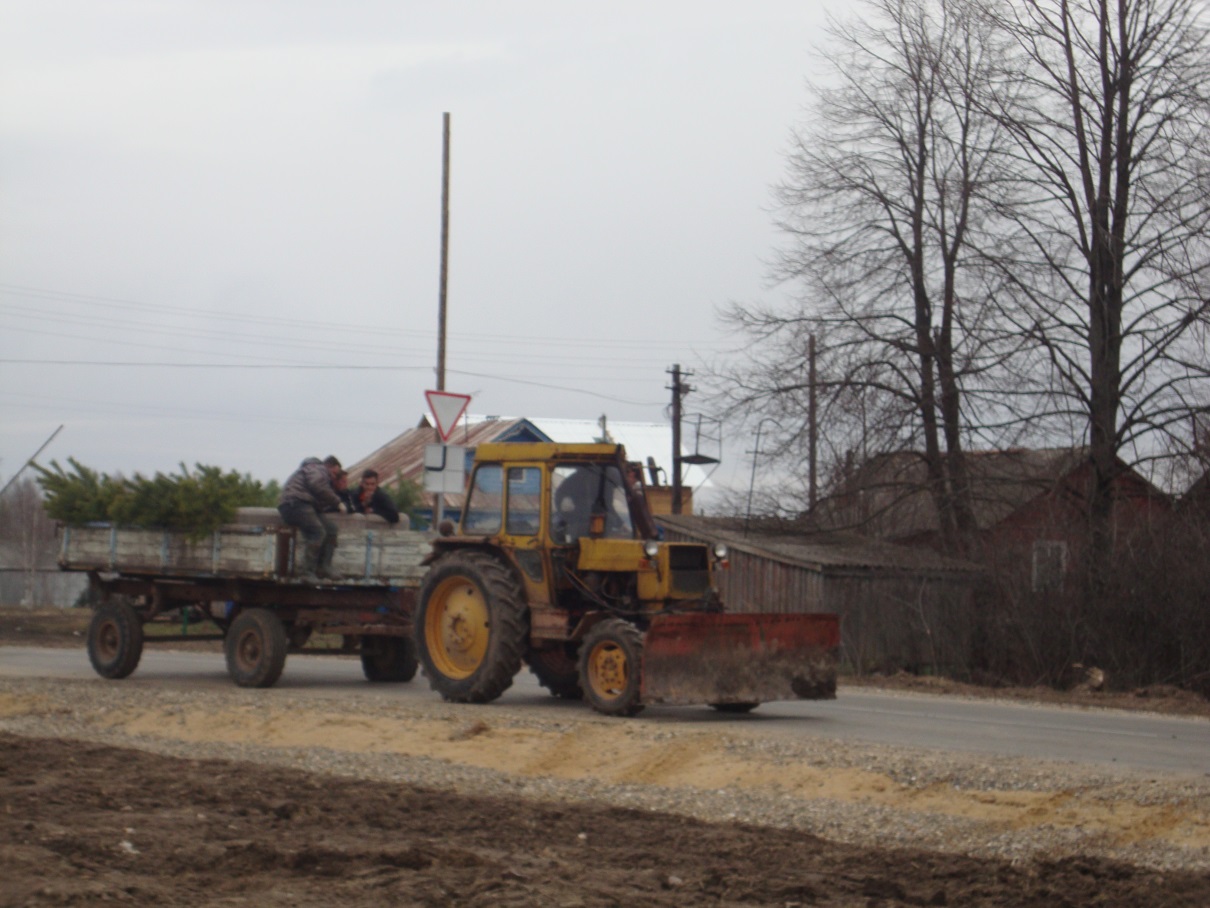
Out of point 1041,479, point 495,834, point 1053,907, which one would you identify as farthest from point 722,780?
point 1041,479

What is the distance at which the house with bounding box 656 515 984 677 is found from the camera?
79.7ft

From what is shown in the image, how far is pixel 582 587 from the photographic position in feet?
48.6

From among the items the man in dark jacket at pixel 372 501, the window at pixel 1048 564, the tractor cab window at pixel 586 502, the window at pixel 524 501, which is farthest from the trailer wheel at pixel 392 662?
the window at pixel 1048 564

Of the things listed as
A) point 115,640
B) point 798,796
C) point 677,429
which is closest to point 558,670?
point 115,640

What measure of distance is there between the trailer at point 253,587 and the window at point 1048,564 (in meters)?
10.6

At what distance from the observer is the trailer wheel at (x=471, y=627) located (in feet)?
48.5

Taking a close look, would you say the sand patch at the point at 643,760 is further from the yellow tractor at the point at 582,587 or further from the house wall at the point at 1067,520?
the house wall at the point at 1067,520

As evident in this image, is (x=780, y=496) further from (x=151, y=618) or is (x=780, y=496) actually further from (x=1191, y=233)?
(x=151, y=618)

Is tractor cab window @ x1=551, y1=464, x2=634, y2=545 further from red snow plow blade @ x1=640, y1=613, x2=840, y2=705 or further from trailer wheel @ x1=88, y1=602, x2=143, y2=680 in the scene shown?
trailer wheel @ x1=88, y1=602, x2=143, y2=680

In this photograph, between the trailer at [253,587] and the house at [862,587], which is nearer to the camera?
the trailer at [253,587]

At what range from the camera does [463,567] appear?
15.2 m

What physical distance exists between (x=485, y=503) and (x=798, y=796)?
6174mm

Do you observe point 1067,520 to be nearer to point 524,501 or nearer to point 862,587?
point 862,587

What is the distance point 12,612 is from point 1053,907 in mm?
37000
